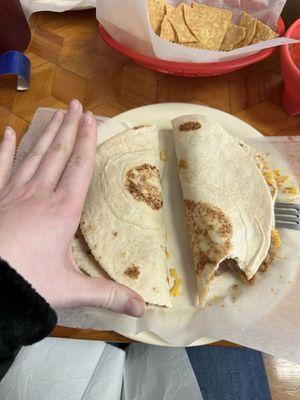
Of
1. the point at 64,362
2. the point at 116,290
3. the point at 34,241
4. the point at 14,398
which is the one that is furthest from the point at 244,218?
the point at 14,398

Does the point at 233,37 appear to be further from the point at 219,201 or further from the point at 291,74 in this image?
the point at 219,201

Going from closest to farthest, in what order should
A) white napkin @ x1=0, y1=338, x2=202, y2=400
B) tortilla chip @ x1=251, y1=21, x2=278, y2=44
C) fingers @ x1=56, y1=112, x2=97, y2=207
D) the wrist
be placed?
the wrist, fingers @ x1=56, y1=112, x2=97, y2=207, white napkin @ x1=0, y1=338, x2=202, y2=400, tortilla chip @ x1=251, y1=21, x2=278, y2=44

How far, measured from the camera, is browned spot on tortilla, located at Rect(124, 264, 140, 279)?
72 cm

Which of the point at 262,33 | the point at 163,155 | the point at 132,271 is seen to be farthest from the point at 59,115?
the point at 262,33

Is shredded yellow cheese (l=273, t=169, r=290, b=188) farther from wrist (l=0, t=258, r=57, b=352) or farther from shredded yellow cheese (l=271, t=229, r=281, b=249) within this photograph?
wrist (l=0, t=258, r=57, b=352)

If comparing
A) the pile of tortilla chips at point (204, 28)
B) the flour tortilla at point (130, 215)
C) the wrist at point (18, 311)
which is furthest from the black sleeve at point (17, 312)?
the pile of tortilla chips at point (204, 28)

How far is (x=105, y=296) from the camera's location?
1.87ft

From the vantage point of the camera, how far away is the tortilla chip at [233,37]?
3.38ft

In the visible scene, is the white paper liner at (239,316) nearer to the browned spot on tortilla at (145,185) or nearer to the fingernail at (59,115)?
the browned spot on tortilla at (145,185)

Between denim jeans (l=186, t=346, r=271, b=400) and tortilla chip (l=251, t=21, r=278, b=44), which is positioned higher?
tortilla chip (l=251, t=21, r=278, b=44)

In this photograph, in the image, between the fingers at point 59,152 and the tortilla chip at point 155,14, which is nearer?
the fingers at point 59,152

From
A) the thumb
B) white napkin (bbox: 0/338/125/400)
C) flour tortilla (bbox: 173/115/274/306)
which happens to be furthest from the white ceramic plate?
white napkin (bbox: 0/338/125/400)

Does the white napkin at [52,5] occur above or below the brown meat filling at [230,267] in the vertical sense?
above

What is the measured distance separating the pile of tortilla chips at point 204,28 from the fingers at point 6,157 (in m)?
0.56
